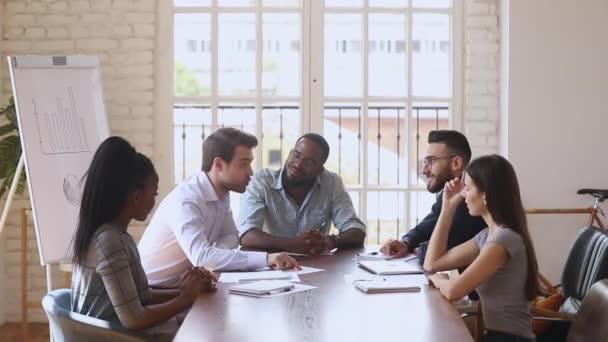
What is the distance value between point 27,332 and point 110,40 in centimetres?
182

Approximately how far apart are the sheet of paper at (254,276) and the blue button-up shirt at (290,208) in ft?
3.02

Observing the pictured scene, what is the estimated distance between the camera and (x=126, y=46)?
16.7 ft

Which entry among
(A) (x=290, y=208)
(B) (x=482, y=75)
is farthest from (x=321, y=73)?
(A) (x=290, y=208)

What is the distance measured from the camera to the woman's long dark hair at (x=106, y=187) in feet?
8.07

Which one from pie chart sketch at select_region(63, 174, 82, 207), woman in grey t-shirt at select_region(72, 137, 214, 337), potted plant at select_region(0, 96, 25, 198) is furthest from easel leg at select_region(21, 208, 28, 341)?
woman in grey t-shirt at select_region(72, 137, 214, 337)

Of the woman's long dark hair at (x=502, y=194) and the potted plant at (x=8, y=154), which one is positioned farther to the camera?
the potted plant at (x=8, y=154)

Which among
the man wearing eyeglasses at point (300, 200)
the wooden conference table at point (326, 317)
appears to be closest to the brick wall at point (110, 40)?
the man wearing eyeglasses at point (300, 200)

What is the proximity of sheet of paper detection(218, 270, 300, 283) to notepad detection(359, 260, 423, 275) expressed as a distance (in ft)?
1.03

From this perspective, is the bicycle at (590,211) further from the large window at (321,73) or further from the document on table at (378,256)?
the document on table at (378,256)

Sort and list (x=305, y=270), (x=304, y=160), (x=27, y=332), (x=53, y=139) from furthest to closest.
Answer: (x=27, y=332) → (x=53, y=139) → (x=304, y=160) → (x=305, y=270)

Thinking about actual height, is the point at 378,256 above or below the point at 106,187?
below

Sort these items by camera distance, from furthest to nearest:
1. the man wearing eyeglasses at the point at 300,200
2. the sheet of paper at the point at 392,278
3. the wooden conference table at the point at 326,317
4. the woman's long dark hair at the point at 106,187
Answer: the man wearing eyeglasses at the point at 300,200, the sheet of paper at the point at 392,278, the woman's long dark hair at the point at 106,187, the wooden conference table at the point at 326,317

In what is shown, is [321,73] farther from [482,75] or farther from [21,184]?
[21,184]

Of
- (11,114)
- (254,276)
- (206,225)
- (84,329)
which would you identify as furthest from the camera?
(11,114)
